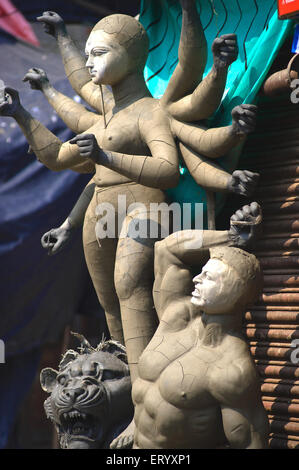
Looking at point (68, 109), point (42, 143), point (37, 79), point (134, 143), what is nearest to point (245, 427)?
point (134, 143)

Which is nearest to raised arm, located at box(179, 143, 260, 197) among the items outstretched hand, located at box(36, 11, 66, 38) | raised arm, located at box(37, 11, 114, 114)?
raised arm, located at box(37, 11, 114, 114)

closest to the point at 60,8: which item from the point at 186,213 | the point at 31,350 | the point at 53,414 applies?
the point at 31,350

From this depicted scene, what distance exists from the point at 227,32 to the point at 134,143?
71 centimetres

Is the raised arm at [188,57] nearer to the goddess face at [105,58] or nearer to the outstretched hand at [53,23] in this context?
the goddess face at [105,58]

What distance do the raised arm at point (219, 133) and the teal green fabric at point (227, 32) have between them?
0.16m

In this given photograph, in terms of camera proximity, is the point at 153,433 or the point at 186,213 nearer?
the point at 153,433

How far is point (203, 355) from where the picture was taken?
3.28m

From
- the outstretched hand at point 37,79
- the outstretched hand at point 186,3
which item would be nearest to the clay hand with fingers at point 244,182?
the outstretched hand at point 186,3

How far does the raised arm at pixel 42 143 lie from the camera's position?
12.9 feet

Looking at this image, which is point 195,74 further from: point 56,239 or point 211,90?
point 56,239

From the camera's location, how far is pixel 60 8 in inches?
236

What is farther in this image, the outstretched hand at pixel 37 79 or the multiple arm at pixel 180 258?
the outstretched hand at pixel 37 79
